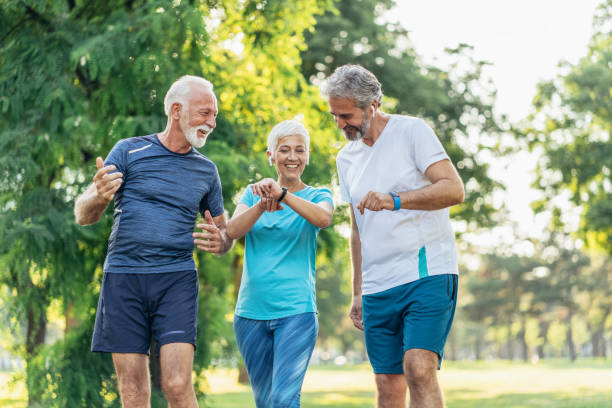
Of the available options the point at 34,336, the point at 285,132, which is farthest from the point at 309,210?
the point at 34,336

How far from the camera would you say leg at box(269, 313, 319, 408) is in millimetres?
4230

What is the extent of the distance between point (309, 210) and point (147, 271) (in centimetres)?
92

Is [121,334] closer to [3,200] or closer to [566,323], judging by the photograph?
[3,200]

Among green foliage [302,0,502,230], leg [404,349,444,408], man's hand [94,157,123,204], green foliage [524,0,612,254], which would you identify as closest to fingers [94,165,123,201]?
man's hand [94,157,123,204]

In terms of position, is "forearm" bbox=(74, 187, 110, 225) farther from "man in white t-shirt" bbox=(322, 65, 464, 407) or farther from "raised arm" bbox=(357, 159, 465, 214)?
"raised arm" bbox=(357, 159, 465, 214)

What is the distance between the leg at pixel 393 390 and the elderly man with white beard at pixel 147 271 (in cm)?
106

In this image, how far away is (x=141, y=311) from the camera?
4148 mm

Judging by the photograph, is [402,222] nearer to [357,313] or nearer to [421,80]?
[357,313]

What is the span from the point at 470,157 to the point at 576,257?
5069 centimetres

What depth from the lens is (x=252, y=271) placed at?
444 cm

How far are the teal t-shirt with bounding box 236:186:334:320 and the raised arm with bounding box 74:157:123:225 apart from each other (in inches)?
35.0

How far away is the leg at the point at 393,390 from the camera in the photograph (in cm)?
438

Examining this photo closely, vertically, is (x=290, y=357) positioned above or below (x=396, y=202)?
below

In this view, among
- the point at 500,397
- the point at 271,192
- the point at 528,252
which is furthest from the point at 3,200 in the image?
the point at 528,252
